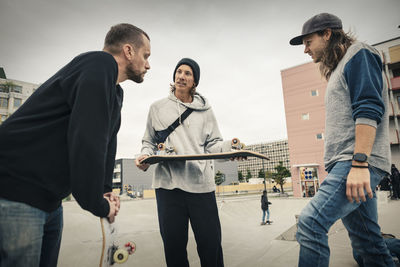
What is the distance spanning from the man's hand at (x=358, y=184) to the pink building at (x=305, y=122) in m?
27.7

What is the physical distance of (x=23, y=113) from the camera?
49.3 inches

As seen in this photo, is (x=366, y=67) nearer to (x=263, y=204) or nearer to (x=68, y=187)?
(x=68, y=187)

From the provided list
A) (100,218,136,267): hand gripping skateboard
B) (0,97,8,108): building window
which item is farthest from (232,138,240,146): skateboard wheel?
(0,97,8,108): building window

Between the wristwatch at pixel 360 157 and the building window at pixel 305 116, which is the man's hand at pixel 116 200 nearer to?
the wristwatch at pixel 360 157

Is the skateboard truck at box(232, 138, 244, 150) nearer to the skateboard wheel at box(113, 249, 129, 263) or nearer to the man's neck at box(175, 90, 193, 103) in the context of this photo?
the man's neck at box(175, 90, 193, 103)

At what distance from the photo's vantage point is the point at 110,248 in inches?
58.3

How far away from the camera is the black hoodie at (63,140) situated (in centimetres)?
113

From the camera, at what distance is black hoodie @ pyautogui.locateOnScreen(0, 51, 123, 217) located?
1.13m

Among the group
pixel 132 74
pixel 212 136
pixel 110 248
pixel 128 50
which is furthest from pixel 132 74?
pixel 212 136

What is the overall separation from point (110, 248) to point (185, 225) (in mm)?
921

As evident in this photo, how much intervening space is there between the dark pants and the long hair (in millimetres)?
1676

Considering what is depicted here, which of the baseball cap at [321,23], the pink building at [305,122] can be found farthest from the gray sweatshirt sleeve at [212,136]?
the pink building at [305,122]

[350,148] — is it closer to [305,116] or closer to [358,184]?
[358,184]

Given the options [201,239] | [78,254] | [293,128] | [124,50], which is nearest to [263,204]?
[78,254]
